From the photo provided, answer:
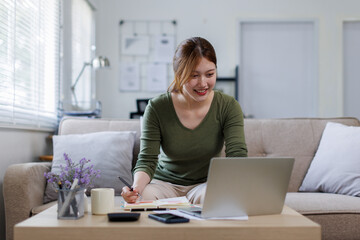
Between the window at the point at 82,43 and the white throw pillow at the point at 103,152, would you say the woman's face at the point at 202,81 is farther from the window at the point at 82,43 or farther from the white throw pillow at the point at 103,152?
the window at the point at 82,43

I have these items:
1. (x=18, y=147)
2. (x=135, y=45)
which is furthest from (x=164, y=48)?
(x=18, y=147)

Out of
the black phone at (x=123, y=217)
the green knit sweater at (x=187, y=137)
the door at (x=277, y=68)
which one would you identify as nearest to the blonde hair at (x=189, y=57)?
the green knit sweater at (x=187, y=137)

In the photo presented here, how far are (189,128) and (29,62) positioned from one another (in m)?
1.35

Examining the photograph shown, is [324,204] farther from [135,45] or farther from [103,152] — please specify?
[135,45]

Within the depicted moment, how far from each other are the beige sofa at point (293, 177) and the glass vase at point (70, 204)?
2.37ft

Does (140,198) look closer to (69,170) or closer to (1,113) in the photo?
(69,170)

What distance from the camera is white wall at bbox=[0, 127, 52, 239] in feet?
7.22

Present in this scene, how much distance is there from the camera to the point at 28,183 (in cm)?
185

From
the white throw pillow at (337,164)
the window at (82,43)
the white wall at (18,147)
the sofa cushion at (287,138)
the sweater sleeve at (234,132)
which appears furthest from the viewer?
the window at (82,43)

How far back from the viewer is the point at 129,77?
457 centimetres

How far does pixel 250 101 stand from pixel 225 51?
0.60m

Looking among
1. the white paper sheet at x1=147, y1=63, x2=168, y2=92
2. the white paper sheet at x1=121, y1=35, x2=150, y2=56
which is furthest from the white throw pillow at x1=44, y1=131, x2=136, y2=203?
the white paper sheet at x1=121, y1=35, x2=150, y2=56

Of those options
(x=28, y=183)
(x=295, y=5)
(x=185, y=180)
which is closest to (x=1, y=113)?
(x=28, y=183)

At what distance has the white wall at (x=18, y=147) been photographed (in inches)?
86.7
